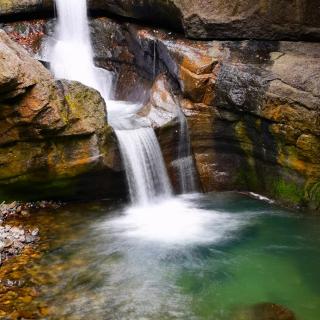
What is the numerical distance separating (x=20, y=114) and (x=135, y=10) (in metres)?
5.22

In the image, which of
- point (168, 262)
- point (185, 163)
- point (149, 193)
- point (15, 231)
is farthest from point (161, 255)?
point (185, 163)

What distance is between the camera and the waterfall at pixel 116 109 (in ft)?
32.1

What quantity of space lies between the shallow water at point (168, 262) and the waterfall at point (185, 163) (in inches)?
25.1

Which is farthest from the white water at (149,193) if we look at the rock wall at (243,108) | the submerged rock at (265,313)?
the submerged rock at (265,313)

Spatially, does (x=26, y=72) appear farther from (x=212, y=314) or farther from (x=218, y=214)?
(x=212, y=314)

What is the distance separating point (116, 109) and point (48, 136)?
9.36ft

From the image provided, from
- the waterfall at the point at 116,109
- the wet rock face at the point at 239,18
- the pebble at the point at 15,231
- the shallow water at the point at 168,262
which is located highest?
the wet rock face at the point at 239,18

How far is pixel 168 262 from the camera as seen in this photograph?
7496mm

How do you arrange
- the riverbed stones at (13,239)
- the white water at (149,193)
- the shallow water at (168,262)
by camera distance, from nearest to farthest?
the shallow water at (168,262) < the riverbed stones at (13,239) < the white water at (149,193)

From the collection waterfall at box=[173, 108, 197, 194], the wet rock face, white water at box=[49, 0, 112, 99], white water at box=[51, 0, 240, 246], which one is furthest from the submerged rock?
white water at box=[49, 0, 112, 99]

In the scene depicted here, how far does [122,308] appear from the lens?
625cm

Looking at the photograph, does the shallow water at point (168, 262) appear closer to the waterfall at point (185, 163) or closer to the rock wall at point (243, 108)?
the waterfall at point (185, 163)

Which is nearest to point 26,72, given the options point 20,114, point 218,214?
point 20,114

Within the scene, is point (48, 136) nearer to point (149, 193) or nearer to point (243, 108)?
point (149, 193)
